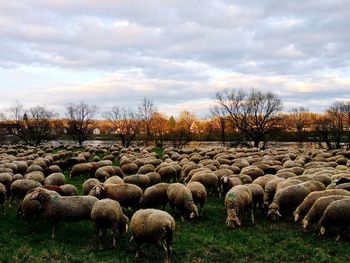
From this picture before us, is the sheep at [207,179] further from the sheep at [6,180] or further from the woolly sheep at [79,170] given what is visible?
the woolly sheep at [79,170]

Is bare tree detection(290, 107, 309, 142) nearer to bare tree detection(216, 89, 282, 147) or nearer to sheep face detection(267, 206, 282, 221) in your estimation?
bare tree detection(216, 89, 282, 147)

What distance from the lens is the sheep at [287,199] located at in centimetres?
1184

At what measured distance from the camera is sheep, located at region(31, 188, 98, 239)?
1046 centimetres

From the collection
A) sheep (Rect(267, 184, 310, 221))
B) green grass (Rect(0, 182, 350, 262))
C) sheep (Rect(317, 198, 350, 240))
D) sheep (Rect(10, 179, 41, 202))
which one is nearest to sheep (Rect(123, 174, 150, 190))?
sheep (Rect(10, 179, 41, 202))

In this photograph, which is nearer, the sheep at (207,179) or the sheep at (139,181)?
the sheep at (207,179)

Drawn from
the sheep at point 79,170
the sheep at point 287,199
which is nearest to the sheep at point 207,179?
the sheep at point 287,199

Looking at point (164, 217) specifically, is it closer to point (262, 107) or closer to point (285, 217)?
point (285, 217)

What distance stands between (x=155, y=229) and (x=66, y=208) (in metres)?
3.45

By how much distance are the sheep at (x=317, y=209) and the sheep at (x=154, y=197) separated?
16.0 ft

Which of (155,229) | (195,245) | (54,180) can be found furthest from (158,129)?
(155,229)

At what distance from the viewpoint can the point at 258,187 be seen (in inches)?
513

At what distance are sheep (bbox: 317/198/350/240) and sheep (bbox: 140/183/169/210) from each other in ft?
17.6

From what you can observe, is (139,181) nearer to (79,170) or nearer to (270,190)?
(270,190)

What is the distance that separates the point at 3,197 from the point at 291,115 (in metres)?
70.9
